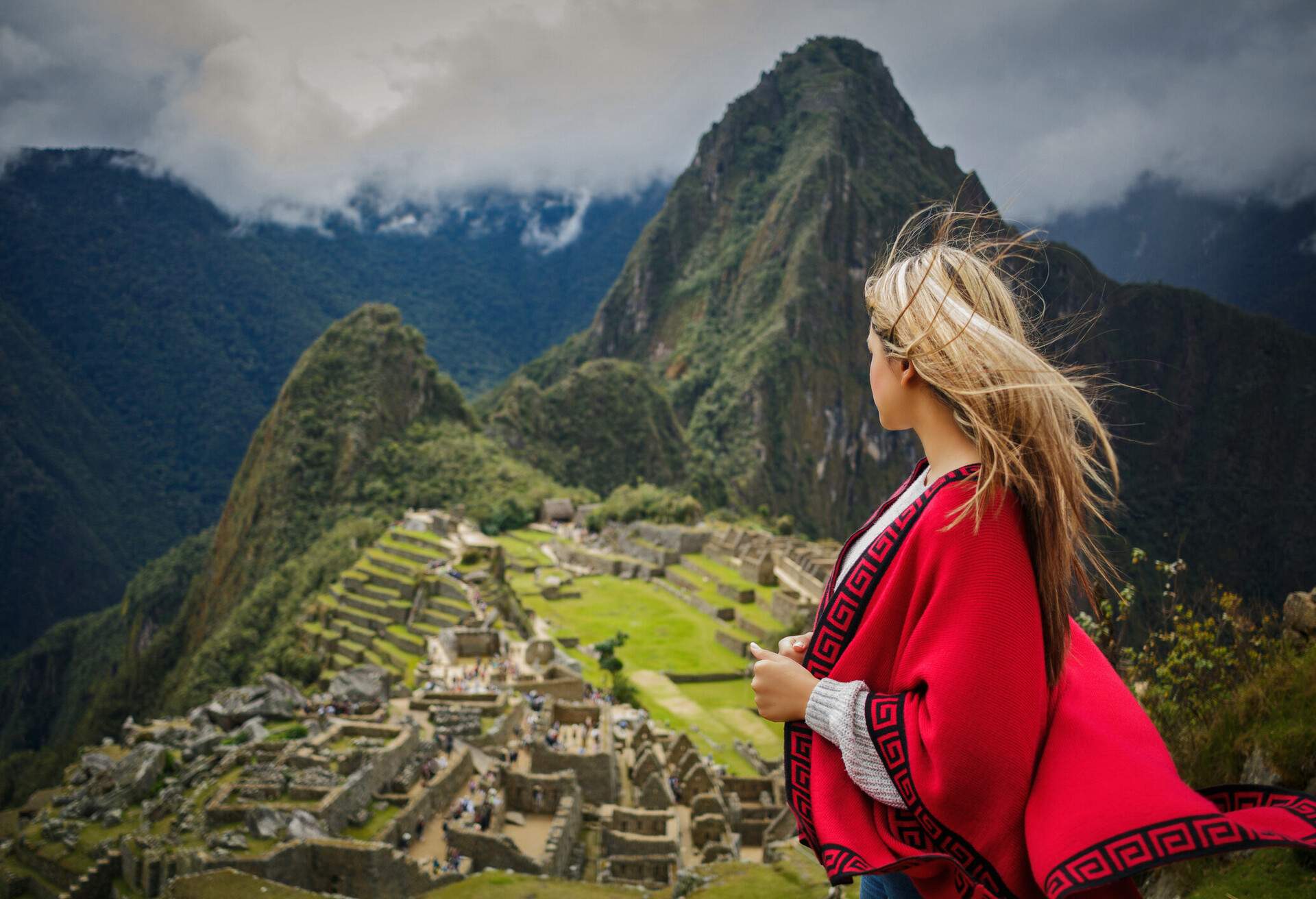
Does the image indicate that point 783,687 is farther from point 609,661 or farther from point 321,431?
point 321,431

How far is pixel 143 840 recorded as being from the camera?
36.6 ft

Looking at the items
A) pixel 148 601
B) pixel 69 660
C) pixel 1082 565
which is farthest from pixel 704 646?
pixel 69 660

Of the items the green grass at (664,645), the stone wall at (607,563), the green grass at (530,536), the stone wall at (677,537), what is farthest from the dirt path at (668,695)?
the green grass at (530,536)

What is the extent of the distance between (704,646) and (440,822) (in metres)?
20.6

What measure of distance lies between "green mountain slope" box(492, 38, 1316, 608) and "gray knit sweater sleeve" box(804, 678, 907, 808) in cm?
6796

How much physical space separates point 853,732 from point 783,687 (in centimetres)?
22

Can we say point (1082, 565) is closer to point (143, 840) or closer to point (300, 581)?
point (143, 840)

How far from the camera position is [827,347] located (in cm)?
10425

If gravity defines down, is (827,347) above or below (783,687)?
above

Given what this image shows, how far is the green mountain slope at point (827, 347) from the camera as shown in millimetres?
83312

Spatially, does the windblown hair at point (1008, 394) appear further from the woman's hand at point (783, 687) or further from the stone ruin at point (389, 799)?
the stone ruin at point (389, 799)

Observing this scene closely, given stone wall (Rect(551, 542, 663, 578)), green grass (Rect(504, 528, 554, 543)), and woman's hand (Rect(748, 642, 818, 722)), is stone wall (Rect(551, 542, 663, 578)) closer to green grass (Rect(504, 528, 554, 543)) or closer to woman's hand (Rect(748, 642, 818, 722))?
green grass (Rect(504, 528, 554, 543))

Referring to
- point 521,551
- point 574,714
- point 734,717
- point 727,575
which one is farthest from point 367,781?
point 521,551

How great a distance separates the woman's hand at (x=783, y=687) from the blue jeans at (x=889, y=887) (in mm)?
397
